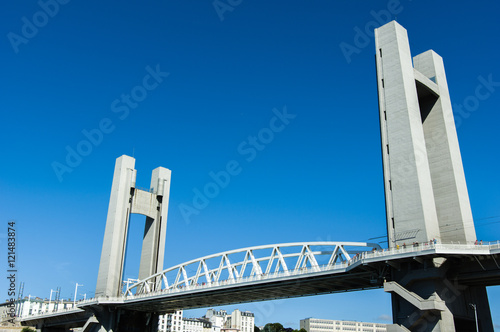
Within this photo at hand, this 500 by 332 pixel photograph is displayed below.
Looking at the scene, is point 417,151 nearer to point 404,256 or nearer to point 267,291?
point 404,256

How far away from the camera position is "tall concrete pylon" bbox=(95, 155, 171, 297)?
73750mm

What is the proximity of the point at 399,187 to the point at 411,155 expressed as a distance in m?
3.34

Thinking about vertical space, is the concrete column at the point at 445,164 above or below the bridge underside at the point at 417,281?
above

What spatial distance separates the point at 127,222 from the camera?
77.1 meters

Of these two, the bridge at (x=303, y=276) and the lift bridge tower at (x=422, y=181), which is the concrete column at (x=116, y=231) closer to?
the bridge at (x=303, y=276)

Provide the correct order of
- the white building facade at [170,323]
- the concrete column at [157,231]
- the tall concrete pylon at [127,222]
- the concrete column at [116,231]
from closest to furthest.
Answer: the concrete column at [116,231], the tall concrete pylon at [127,222], the concrete column at [157,231], the white building facade at [170,323]

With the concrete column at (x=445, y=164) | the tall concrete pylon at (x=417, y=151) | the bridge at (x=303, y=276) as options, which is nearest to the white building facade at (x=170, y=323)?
the bridge at (x=303, y=276)

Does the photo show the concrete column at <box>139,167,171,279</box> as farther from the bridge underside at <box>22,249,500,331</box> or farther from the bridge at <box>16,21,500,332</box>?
the bridge underside at <box>22,249,500,331</box>

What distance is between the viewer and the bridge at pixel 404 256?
131 feet

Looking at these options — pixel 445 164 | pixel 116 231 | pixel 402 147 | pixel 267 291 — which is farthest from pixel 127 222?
pixel 445 164

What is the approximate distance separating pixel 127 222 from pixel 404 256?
166 ft

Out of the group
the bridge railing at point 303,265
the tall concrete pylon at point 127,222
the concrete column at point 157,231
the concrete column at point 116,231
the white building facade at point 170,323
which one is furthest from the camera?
the white building facade at point 170,323

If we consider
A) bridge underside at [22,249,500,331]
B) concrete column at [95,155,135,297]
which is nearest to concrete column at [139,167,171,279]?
concrete column at [95,155,135,297]

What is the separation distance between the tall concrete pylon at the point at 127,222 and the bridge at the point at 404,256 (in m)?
0.31
